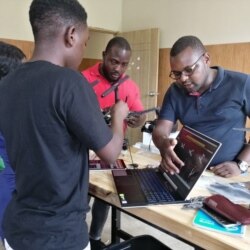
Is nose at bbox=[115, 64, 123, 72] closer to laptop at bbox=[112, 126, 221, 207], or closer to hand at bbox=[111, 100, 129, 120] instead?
laptop at bbox=[112, 126, 221, 207]

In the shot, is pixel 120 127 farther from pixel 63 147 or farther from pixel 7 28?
pixel 7 28

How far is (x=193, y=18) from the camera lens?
4.24 meters

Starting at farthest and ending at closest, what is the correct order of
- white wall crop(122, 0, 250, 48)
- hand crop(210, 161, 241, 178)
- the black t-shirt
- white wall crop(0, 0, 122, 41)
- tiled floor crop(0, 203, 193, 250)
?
white wall crop(0, 0, 122, 41), white wall crop(122, 0, 250, 48), tiled floor crop(0, 203, 193, 250), hand crop(210, 161, 241, 178), the black t-shirt

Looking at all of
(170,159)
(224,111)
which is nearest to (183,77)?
(224,111)

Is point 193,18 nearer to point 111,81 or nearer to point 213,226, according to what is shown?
point 111,81

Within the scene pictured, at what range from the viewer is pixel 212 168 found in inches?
53.9

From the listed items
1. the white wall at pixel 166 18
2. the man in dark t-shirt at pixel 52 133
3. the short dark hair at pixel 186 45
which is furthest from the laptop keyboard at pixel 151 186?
the white wall at pixel 166 18

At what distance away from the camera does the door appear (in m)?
4.68

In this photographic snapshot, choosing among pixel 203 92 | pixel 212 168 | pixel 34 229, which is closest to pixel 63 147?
pixel 34 229

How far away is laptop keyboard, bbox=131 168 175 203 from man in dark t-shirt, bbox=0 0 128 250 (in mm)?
257

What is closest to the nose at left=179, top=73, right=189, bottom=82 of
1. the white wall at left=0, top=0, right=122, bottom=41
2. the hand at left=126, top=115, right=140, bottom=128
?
the hand at left=126, top=115, right=140, bottom=128

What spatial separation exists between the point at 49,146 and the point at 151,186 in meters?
0.48

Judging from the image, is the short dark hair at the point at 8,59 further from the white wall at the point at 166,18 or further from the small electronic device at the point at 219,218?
the white wall at the point at 166,18

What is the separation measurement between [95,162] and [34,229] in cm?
60
